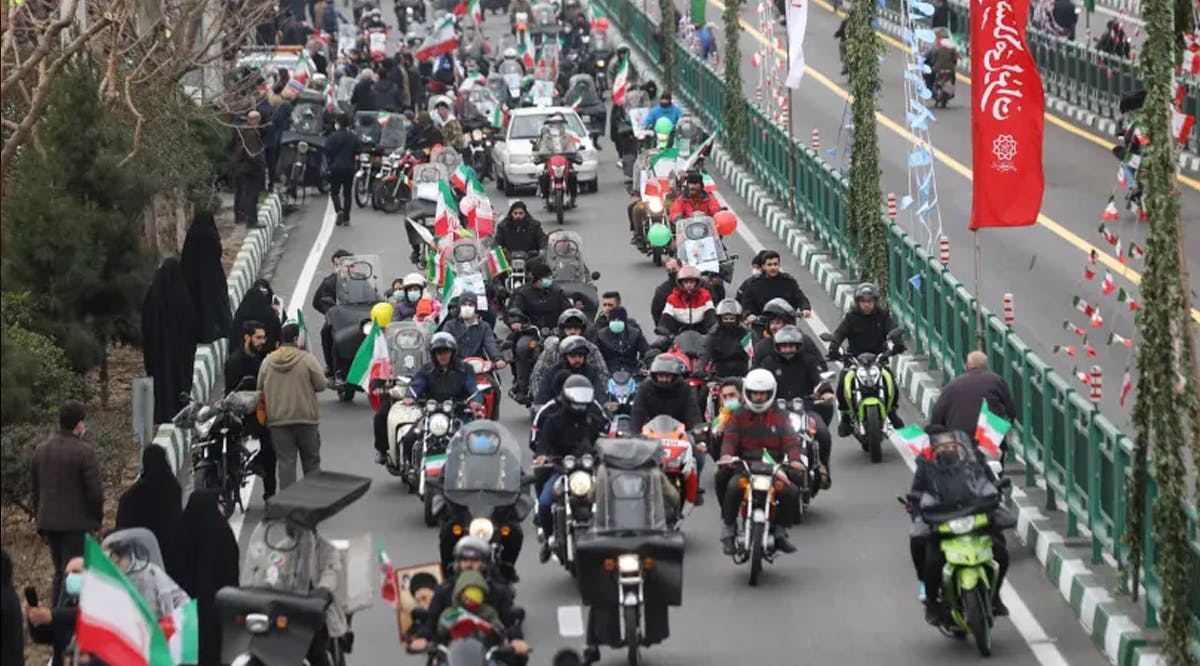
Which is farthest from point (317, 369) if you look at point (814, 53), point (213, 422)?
point (814, 53)

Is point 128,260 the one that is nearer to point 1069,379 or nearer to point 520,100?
point 1069,379

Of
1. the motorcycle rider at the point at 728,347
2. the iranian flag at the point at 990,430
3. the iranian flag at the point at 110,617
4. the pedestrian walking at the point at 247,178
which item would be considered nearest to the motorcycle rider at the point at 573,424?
the iranian flag at the point at 990,430

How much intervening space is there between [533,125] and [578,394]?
84.3 feet

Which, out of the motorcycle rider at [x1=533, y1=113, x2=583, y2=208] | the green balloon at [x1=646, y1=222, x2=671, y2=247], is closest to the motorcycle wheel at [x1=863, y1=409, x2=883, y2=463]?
the green balloon at [x1=646, y1=222, x2=671, y2=247]

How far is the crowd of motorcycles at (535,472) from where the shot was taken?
53.4ft

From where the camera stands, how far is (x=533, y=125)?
4556 centimetres

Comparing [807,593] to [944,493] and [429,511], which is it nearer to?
[944,493]

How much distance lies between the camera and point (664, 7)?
5559 centimetres

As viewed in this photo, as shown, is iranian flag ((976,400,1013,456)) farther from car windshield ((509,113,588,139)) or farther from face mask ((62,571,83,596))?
car windshield ((509,113,588,139))

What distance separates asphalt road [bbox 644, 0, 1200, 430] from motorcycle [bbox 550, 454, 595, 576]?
19.3 ft

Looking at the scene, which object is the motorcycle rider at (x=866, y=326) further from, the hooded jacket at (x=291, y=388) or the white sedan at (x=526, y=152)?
the white sedan at (x=526, y=152)

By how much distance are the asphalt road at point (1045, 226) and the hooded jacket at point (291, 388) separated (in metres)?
6.01

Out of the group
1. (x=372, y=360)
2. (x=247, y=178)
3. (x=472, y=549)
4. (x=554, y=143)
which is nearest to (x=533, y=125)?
(x=554, y=143)

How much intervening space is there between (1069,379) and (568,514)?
1031cm
